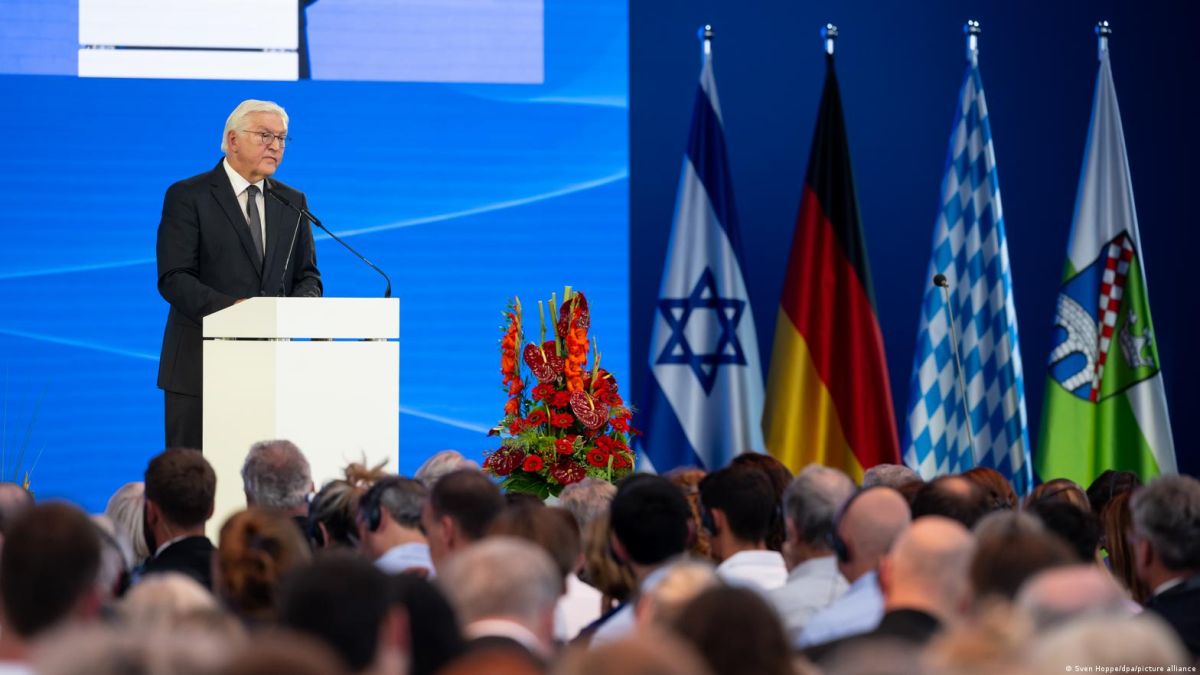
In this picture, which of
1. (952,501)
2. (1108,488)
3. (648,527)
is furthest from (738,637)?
(1108,488)

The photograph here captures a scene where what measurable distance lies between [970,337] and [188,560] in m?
4.87

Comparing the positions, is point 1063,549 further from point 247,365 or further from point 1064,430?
point 1064,430

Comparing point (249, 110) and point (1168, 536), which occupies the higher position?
point (249, 110)

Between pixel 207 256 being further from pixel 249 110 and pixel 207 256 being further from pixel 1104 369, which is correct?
pixel 1104 369

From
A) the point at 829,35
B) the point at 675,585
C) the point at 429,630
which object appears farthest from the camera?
the point at 829,35

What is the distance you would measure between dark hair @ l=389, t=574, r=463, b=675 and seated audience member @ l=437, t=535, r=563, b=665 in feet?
0.33

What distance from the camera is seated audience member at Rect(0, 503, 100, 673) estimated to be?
2.40m

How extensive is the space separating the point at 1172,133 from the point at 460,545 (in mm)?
6458

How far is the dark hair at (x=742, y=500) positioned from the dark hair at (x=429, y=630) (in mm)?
1724

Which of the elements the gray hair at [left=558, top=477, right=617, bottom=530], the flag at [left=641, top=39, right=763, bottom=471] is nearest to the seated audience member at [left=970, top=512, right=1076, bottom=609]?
the gray hair at [left=558, top=477, right=617, bottom=530]

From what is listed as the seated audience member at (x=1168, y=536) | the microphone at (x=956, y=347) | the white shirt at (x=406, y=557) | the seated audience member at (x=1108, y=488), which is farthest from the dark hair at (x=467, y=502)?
the microphone at (x=956, y=347)

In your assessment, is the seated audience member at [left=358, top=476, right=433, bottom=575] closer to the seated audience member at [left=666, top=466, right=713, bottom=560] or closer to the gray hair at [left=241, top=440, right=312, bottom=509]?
the gray hair at [left=241, top=440, right=312, bottom=509]

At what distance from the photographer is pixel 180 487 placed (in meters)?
3.88

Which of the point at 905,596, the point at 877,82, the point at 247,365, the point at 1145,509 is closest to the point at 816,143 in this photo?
the point at 877,82
